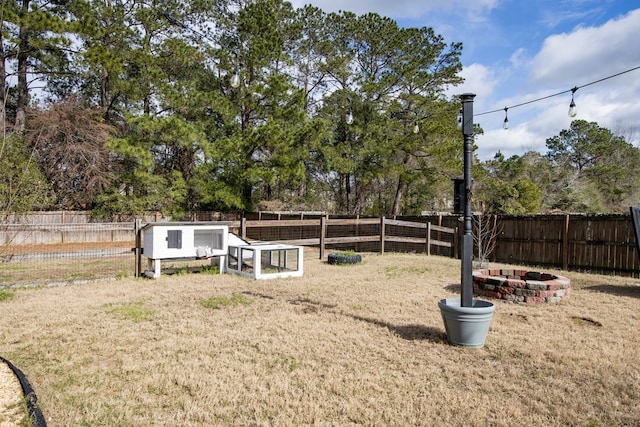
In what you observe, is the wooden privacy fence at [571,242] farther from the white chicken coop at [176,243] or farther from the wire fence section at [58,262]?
the wire fence section at [58,262]

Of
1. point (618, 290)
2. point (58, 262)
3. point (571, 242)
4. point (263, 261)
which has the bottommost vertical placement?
point (58, 262)

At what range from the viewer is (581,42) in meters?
9.51

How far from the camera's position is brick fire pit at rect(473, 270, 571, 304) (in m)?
6.23

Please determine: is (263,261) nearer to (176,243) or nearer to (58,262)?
(176,243)

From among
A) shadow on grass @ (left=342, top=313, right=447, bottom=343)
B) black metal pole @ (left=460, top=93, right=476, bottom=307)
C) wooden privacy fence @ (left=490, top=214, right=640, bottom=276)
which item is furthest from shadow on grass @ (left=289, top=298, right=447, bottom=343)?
wooden privacy fence @ (left=490, top=214, right=640, bottom=276)

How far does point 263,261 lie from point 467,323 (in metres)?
5.76

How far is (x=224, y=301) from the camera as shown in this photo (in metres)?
6.11

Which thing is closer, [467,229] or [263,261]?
[467,229]

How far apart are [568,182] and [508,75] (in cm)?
1995

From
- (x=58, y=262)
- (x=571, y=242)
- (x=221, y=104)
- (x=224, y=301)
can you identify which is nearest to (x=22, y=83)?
(x=221, y=104)

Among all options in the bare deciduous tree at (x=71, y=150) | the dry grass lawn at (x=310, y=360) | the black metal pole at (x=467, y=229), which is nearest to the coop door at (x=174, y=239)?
the dry grass lawn at (x=310, y=360)

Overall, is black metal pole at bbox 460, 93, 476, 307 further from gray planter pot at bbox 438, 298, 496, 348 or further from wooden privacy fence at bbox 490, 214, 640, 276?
wooden privacy fence at bbox 490, 214, 640, 276

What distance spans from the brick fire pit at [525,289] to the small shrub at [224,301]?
392 centimetres

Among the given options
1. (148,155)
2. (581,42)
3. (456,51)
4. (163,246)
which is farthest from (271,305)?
(456,51)
